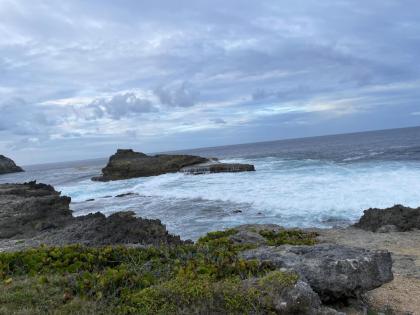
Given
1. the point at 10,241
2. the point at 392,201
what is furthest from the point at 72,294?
the point at 392,201

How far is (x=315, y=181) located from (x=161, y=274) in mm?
23865

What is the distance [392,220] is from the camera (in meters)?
14.9

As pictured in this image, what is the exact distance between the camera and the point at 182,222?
1973cm

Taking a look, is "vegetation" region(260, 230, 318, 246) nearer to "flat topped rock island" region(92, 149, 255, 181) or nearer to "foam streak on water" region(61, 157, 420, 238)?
"foam streak on water" region(61, 157, 420, 238)

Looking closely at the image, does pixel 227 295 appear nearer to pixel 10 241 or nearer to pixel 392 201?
pixel 10 241

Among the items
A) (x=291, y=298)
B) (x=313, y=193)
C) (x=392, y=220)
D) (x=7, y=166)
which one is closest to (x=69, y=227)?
(x=392, y=220)

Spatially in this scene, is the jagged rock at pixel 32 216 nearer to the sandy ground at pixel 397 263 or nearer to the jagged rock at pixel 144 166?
the sandy ground at pixel 397 263

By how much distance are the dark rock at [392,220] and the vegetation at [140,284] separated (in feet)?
31.5

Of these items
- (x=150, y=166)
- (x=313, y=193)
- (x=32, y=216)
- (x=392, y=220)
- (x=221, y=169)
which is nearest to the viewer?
(x=392, y=220)

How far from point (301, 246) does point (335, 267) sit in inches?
34.8

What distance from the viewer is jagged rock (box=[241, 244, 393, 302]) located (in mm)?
6043

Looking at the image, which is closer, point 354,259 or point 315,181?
point 354,259

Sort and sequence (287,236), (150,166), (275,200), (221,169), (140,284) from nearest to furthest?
(140,284), (287,236), (275,200), (221,169), (150,166)

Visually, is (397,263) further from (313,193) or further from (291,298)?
(313,193)
